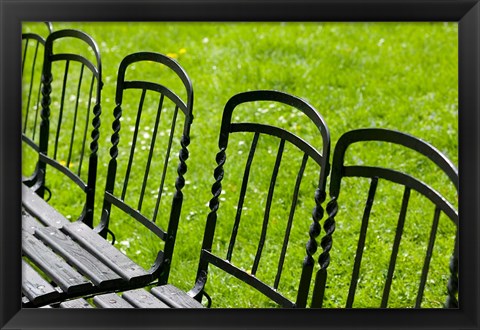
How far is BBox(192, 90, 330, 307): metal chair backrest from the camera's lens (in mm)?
2654

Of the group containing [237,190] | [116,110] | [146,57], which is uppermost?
[146,57]

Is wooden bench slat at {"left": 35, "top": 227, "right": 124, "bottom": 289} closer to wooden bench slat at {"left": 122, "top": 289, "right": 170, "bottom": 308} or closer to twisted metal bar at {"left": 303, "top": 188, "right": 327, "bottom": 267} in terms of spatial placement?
wooden bench slat at {"left": 122, "top": 289, "right": 170, "bottom": 308}

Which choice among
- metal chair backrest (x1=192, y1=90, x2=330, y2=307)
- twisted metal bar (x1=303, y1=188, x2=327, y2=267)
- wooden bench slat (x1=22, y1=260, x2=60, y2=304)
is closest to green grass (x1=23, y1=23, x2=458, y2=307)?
metal chair backrest (x1=192, y1=90, x2=330, y2=307)

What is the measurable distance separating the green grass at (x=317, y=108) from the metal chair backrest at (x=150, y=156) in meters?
0.11

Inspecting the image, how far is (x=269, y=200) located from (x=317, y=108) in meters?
2.40

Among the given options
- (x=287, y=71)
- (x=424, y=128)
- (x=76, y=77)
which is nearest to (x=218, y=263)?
(x=424, y=128)

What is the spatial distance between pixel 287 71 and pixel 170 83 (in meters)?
0.78

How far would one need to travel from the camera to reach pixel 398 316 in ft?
8.52

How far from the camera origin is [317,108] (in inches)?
206

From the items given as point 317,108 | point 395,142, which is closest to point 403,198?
point 395,142

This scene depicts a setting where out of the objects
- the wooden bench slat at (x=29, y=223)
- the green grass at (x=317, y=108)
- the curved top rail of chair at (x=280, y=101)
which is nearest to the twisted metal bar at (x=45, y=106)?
the wooden bench slat at (x=29, y=223)

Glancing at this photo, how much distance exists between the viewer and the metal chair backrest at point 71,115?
3.43 meters

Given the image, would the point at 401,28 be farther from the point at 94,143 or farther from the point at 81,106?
the point at 94,143
